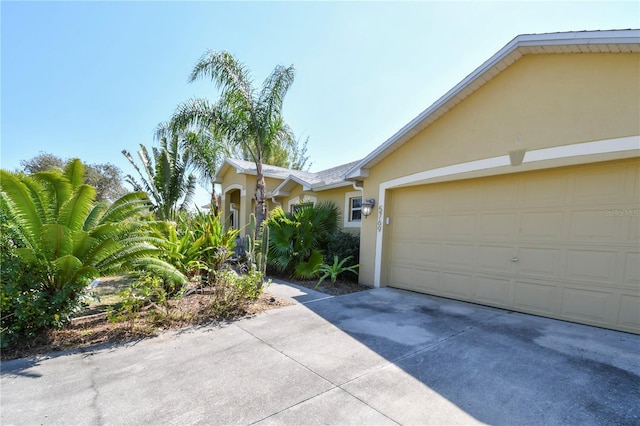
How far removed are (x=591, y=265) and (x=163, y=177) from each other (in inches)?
537

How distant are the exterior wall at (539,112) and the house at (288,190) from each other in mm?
3342

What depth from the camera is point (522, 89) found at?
573 cm

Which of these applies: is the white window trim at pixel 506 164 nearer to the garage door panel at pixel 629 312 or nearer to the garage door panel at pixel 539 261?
the garage door panel at pixel 539 261

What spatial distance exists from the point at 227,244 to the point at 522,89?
754cm

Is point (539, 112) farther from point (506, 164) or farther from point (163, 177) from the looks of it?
point (163, 177)

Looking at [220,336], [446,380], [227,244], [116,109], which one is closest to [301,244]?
[227,244]

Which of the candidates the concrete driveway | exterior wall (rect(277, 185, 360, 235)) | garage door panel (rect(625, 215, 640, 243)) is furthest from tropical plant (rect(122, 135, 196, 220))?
garage door panel (rect(625, 215, 640, 243))

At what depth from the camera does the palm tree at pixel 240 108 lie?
1039 centimetres

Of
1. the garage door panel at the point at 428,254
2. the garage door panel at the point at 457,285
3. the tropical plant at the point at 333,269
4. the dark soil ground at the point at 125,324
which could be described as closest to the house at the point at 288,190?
the tropical plant at the point at 333,269

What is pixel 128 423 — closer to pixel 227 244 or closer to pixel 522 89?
pixel 227 244

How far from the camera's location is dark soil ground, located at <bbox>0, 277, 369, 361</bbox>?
169 inches

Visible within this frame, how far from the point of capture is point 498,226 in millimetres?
6309

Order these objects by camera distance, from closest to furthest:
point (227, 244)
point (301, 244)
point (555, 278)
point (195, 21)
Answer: point (555, 278), point (227, 244), point (195, 21), point (301, 244)

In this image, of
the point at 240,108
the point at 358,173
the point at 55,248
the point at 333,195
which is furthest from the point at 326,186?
the point at 55,248
